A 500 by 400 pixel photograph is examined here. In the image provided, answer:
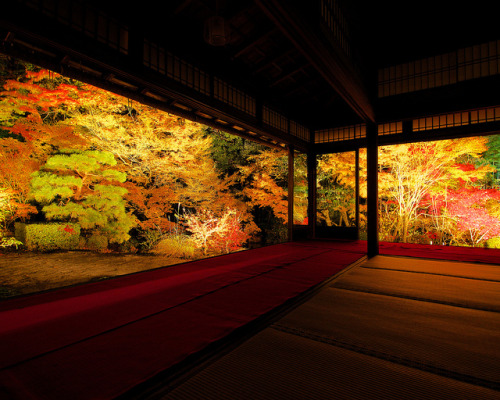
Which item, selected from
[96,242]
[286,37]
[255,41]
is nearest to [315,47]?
[286,37]

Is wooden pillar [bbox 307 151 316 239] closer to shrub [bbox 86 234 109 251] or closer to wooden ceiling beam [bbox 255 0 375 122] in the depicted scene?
wooden ceiling beam [bbox 255 0 375 122]

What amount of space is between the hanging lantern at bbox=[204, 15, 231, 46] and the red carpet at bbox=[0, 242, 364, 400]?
2.43 meters

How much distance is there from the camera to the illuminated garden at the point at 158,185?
599cm

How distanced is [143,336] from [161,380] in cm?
45

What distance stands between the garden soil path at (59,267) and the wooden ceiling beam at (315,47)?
5.00m

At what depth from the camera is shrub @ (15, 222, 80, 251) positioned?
6.59m

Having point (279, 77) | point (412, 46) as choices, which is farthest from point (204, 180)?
point (412, 46)

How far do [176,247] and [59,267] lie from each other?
2779mm

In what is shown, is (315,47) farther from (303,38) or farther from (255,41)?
(255,41)

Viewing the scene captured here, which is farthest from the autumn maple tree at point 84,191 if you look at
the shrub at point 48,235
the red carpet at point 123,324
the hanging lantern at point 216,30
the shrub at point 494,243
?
the shrub at point 494,243

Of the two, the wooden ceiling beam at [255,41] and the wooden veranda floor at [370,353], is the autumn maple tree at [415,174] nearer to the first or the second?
the wooden ceiling beam at [255,41]

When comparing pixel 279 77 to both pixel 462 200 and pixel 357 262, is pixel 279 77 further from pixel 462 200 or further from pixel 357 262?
pixel 462 200

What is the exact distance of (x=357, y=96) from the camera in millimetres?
3412

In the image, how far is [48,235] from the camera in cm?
672
